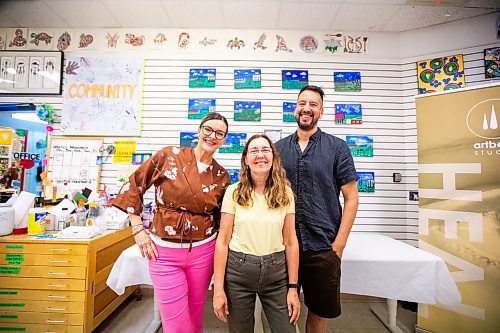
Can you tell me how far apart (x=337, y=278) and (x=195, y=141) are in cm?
255

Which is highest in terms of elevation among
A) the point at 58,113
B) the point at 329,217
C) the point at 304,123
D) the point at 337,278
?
the point at 58,113

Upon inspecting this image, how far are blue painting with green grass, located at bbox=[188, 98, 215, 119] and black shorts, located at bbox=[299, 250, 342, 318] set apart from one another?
2.50 m

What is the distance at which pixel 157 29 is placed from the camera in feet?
11.5

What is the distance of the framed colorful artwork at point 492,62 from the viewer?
10.6 ft

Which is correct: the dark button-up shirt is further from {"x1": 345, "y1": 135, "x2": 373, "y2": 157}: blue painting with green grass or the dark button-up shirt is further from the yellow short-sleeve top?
{"x1": 345, "y1": 135, "x2": 373, "y2": 157}: blue painting with green grass

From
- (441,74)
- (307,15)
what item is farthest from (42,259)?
(441,74)

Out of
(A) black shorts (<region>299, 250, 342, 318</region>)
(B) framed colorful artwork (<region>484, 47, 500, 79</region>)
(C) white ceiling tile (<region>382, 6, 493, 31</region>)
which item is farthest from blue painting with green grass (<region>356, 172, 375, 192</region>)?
(C) white ceiling tile (<region>382, 6, 493, 31</region>)

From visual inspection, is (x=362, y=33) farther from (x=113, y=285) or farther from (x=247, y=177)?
(x=113, y=285)

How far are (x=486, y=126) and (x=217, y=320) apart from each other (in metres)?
3.68

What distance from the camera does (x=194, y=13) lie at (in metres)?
3.18

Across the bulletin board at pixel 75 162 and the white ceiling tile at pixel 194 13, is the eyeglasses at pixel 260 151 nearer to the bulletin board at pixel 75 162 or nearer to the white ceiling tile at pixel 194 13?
the white ceiling tile at pixel 194 13

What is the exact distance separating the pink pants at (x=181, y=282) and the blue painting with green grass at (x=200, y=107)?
2.25 metres

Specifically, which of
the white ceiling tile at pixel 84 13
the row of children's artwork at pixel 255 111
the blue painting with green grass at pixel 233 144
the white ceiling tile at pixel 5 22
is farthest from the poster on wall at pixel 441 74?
the white ceiling tile at pixel 5 22

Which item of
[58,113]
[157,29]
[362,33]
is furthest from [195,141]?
[362,33]
